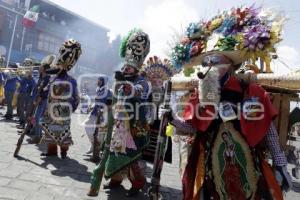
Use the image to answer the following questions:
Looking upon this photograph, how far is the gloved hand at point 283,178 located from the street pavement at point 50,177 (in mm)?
2340

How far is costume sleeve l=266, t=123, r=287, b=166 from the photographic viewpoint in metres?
3.20

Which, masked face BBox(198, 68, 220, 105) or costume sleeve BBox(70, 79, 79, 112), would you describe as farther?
costume sleeve BBox(70, 79, 79, 112)

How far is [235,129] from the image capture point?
3.40m

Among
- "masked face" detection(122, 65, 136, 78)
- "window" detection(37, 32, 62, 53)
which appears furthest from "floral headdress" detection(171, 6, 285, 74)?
"window" detection(37, 32, 62, 53)

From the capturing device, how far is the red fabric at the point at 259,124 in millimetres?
3213

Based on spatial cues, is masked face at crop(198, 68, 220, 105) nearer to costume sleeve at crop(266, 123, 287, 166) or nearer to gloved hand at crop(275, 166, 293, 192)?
costume sleeve at crop(266, 123, 287, 166)

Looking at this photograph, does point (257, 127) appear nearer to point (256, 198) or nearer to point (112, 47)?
point (256, 198)

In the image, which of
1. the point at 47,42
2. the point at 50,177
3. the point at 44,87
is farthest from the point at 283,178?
the point at 47,42

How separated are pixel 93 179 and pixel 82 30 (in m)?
45.9

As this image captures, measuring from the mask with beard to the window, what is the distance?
1641 inches

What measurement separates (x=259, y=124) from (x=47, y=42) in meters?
43.2

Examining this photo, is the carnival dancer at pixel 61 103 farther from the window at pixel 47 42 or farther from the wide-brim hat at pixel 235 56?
the window at pixel 47 42

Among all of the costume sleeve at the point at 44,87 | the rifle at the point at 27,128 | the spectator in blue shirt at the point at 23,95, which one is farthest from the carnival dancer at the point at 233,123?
the spectator in blue shirt at the point at 23,95

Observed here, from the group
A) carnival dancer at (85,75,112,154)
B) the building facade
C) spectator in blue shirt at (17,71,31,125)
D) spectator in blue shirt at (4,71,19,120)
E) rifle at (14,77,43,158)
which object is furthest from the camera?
the building facade
